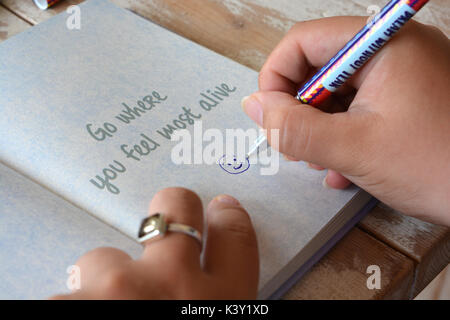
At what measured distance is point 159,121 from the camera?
580 mm

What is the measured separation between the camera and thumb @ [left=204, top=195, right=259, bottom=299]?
1.29 feet

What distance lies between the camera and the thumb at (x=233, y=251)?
1.29ft

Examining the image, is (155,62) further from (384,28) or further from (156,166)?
(384,28)

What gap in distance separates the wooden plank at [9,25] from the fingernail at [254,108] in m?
0.41

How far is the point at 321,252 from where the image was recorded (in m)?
0.48

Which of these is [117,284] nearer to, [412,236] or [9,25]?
[412,236]

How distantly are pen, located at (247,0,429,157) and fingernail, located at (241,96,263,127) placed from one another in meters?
0.04

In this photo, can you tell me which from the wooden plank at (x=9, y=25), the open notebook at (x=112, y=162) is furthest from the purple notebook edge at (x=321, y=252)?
the wooden plank at (x=9, y=25)

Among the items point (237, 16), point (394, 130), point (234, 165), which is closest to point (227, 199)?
point (234, 165)

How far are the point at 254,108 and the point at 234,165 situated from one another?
0.07 meters

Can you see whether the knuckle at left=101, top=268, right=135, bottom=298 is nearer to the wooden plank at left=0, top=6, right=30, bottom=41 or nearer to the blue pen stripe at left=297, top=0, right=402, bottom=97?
the blue pen stripe at left=297, top=0, right=402, bottom=97

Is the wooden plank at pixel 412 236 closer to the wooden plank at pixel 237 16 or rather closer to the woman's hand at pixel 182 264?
the woman's hand at pixel 182 264
